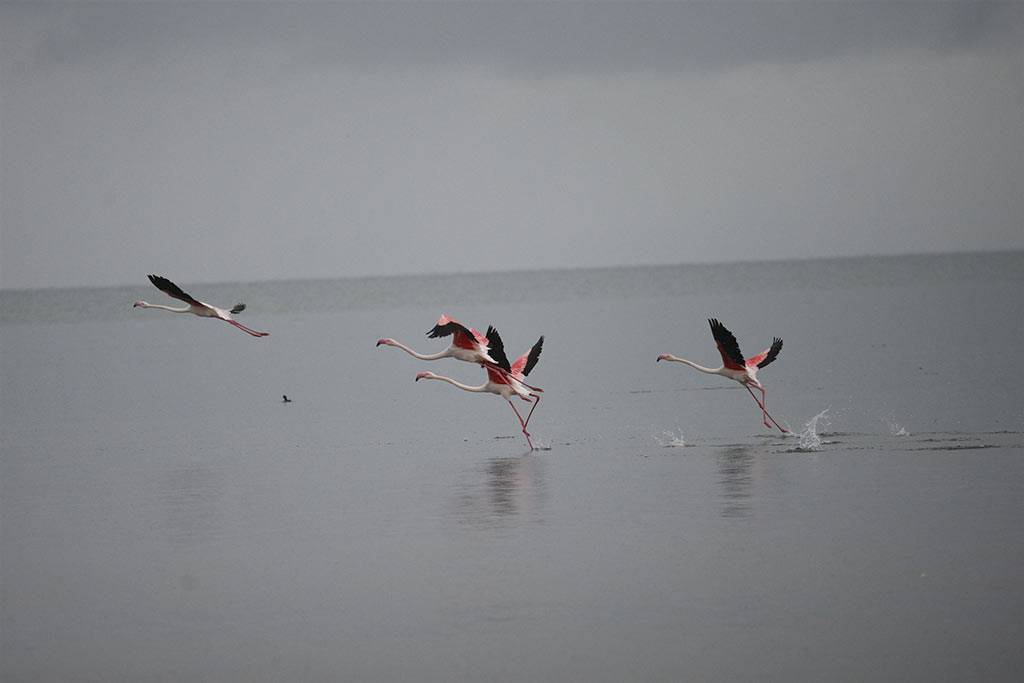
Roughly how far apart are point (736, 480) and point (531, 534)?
2925 millimetres

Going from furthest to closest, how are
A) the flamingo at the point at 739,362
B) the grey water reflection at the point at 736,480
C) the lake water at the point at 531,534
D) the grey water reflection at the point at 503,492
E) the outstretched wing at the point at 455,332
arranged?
the flamingo at the point at 739,362 → the outstretched wing at the point at 455,332 → the grey water reflection at the point at 503,492 → the grey water reflection at the point at 736,480 → the lake water at the point at 531,534

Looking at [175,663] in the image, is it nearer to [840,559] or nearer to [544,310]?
[840,559]

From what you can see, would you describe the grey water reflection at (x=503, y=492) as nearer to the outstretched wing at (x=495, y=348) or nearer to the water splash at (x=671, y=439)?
the outstretched wing at (x=495, y=348)

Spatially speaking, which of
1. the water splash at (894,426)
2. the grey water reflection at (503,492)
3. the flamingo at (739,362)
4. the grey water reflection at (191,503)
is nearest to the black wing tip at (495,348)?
the grey water reflection at (503,492)

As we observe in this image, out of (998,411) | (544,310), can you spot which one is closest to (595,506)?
(998,411)

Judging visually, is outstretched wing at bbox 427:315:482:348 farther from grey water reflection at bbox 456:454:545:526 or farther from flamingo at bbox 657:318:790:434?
flamingo at bbox 657:318:790:434

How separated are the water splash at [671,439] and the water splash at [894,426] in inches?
91.9

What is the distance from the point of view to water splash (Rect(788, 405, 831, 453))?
55.2ft

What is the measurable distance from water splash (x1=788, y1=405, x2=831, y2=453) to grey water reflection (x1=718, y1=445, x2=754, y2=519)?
56cm

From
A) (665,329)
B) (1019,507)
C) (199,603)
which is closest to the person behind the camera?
(199,603)

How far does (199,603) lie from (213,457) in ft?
24.8

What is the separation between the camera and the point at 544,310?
68.2 m

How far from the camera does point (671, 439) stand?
18.1 metres

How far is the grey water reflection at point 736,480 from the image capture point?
1330 cm
